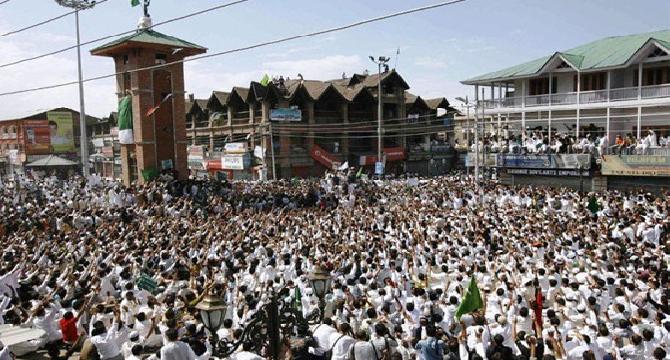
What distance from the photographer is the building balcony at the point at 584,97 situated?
28406mm

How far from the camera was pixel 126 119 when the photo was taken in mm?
32812

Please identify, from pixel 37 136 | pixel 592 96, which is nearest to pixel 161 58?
pixel 592 96

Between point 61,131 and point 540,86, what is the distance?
184 ft

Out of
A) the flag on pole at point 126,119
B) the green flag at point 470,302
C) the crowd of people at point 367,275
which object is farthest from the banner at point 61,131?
the green flag at point 470,302

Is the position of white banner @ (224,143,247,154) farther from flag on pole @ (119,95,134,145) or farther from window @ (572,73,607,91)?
window @ (572,73,607,91)

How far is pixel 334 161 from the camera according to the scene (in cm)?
4406

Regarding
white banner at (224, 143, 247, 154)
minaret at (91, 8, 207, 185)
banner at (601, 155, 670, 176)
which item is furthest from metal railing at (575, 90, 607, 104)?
white banner at (224, 143, 247, 154)

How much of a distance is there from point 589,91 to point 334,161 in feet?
Result: 64.4

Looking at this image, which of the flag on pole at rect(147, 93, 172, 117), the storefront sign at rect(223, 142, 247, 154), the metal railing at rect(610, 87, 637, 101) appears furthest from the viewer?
the storefront sign at rect(223, 142, 247, 154)

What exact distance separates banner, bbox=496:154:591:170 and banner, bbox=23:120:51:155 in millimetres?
54929

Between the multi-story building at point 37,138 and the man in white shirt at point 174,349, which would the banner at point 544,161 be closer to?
the man in white shirt at point 174,349

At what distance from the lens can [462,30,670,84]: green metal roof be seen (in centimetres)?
2956

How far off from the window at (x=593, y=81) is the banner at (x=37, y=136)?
190 feet

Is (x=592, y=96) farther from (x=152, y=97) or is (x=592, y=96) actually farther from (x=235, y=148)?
(x=235, y=148)
